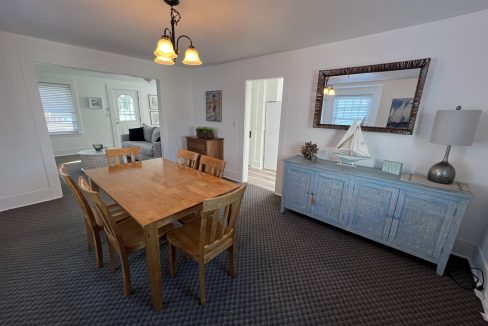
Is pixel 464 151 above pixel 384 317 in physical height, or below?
above

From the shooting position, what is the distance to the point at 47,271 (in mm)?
1749

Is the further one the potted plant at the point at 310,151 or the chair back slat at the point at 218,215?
the potted plant at the point at 310,151

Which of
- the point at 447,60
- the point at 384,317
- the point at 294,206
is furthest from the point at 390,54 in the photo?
the point at 384,317

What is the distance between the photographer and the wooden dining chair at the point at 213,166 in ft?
6.84

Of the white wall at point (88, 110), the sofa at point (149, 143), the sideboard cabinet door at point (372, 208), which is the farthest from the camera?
the white wall at point (88, 110)

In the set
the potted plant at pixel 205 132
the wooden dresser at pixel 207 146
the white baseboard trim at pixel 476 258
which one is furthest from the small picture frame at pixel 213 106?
the white baseboard trim at pixel 476 258

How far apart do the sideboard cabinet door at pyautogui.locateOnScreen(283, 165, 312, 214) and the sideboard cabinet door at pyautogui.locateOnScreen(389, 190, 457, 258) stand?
0.93 m

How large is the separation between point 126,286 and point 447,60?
3.48 metres

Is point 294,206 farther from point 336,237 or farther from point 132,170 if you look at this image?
point 132,170

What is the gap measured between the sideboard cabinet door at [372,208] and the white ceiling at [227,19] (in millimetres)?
1608

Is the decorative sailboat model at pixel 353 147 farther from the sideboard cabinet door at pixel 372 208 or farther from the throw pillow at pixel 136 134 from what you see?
the throw pillow at pixel 136 134

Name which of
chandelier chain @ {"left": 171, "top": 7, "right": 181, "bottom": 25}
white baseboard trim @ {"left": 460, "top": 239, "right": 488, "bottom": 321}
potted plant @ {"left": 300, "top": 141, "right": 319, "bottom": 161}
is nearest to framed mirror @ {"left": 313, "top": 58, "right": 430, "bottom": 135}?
potted plant @ {"left": 300, "top": 141, "right": 319, "bottom": 161}

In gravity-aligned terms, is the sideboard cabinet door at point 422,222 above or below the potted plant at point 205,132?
below

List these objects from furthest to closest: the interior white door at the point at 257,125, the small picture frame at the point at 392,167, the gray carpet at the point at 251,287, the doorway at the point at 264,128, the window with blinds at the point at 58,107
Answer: the window with blinds at the point at 58,107 → the interior white door at the point at 257,125 → the doorway at the point at 264,128 → the small picture frame at the point at 392,167 → the gray carpet at the point at 251,287
